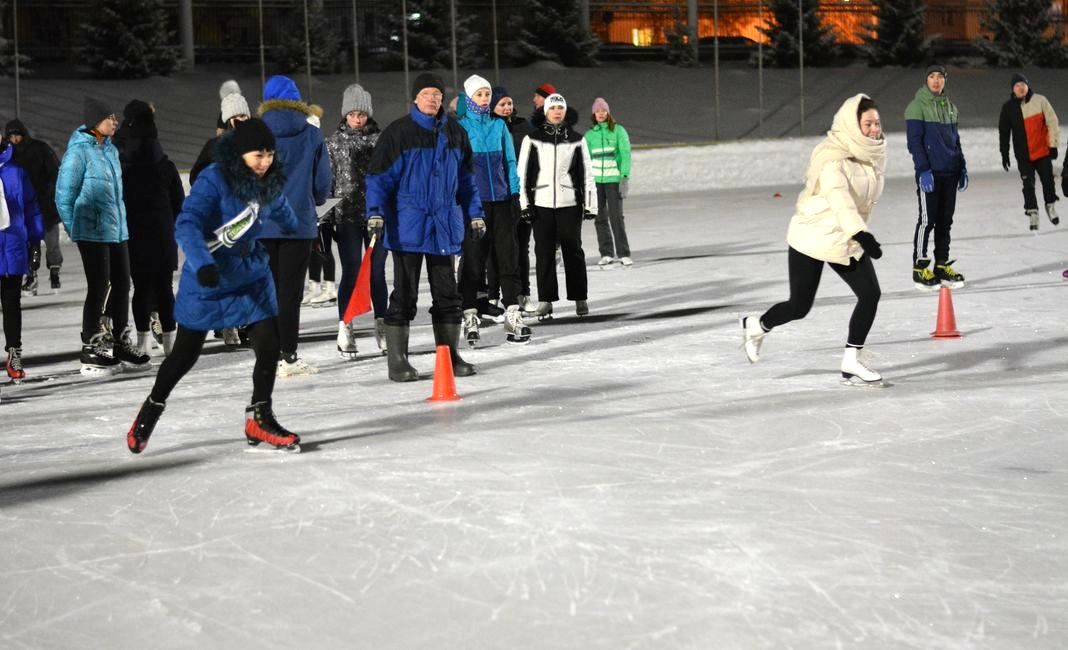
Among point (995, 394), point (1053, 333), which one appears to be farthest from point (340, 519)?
point (1053, 333)

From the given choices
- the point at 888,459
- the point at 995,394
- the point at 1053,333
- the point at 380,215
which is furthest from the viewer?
the point at 1053,333

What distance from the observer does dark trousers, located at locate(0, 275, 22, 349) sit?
8414 millimetres

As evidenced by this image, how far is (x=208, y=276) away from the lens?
18.4ft

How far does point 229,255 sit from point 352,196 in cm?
303

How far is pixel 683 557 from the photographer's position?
4.43 m

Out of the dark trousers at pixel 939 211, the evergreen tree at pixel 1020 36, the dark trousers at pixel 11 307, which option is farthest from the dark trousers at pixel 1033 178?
the evergreen tree at pixel 1020 36

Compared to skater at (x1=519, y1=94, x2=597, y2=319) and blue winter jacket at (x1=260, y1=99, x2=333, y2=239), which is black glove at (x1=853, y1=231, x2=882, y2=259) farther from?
skater at (x1=519, y1=94, x2=597, y2=319)

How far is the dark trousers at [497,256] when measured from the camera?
949 cm

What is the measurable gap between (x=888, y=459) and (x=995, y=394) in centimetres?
157

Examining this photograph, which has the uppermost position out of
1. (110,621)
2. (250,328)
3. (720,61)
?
(720,61)

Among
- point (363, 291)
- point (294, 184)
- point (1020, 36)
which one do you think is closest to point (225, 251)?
point (294, 184)

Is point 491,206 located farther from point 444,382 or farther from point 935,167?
point 935,167

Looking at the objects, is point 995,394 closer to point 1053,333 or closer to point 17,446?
point 1053,333

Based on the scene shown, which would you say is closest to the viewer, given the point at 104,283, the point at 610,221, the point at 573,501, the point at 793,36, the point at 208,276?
the point at 573,501
